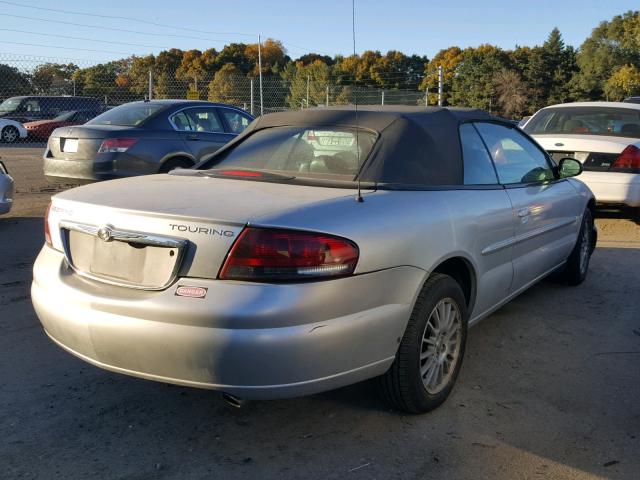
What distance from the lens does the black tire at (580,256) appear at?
5242mm

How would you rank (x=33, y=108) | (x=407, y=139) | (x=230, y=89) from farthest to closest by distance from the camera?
(x=33, y=108) < (x=230, y=89) < (x=407, y=139)

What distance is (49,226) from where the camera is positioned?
3.13 metres

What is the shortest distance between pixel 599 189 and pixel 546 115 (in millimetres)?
1731

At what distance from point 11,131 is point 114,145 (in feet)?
51.2

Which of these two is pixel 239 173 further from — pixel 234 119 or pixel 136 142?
pixel 234 119

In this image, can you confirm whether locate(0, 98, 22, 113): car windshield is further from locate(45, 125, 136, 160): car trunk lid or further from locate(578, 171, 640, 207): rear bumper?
locate(578, 171, 640, 207): rear bumper

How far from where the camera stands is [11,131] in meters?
21.1

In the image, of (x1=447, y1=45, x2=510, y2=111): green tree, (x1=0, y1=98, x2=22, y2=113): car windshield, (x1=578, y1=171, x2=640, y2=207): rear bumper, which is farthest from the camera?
(x1=447, y1=45, x2=510, y2=111): green tree

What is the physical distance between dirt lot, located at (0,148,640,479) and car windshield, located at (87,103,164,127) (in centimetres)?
458

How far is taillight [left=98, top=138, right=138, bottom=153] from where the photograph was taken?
7750 millimetres

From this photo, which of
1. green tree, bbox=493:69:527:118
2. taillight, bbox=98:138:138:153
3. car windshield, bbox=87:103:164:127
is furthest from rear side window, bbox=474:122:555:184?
green tree, bbox=493:69:527:118

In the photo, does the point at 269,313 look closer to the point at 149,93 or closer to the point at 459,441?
the point at 459,441

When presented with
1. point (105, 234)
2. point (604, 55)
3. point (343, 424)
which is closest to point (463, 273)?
point (343, 424)

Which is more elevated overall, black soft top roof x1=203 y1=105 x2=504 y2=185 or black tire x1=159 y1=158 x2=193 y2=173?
black soft top roof x1=203 y1=105 x2=504 y2=185
